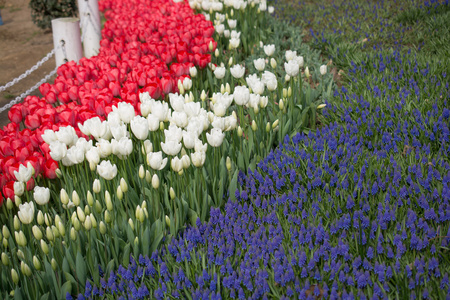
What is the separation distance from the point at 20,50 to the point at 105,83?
6089 millimetres

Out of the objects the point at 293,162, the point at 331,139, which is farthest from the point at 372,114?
the point at 293,162

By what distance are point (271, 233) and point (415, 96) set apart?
7.17 feet

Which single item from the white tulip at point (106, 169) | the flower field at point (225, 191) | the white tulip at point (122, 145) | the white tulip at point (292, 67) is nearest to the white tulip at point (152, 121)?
the flower field at point (225, 191)

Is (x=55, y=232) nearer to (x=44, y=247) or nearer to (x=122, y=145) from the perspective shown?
(x=44, y=247)

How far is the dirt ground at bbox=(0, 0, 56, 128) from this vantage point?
7047mm

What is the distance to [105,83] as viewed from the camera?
4.01 meters

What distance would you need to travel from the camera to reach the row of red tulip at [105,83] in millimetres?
3033

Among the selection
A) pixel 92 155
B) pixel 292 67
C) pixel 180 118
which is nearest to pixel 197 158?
pixel 180 118

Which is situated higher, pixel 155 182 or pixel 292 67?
pixel 292 67

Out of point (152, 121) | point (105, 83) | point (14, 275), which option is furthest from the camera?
point (105, 83)

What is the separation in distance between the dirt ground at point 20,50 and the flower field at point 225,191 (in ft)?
10.3

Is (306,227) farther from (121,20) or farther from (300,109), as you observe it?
(121,20)

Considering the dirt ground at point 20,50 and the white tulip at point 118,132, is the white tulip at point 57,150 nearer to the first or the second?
the white tulip at point 118,132

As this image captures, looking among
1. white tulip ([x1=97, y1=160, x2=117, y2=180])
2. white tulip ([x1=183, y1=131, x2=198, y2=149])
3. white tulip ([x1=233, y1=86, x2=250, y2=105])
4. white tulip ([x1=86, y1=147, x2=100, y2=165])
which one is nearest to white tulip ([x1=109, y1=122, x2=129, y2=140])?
white tulip ([x1=86, y1=147, x2=100, y2=165])
